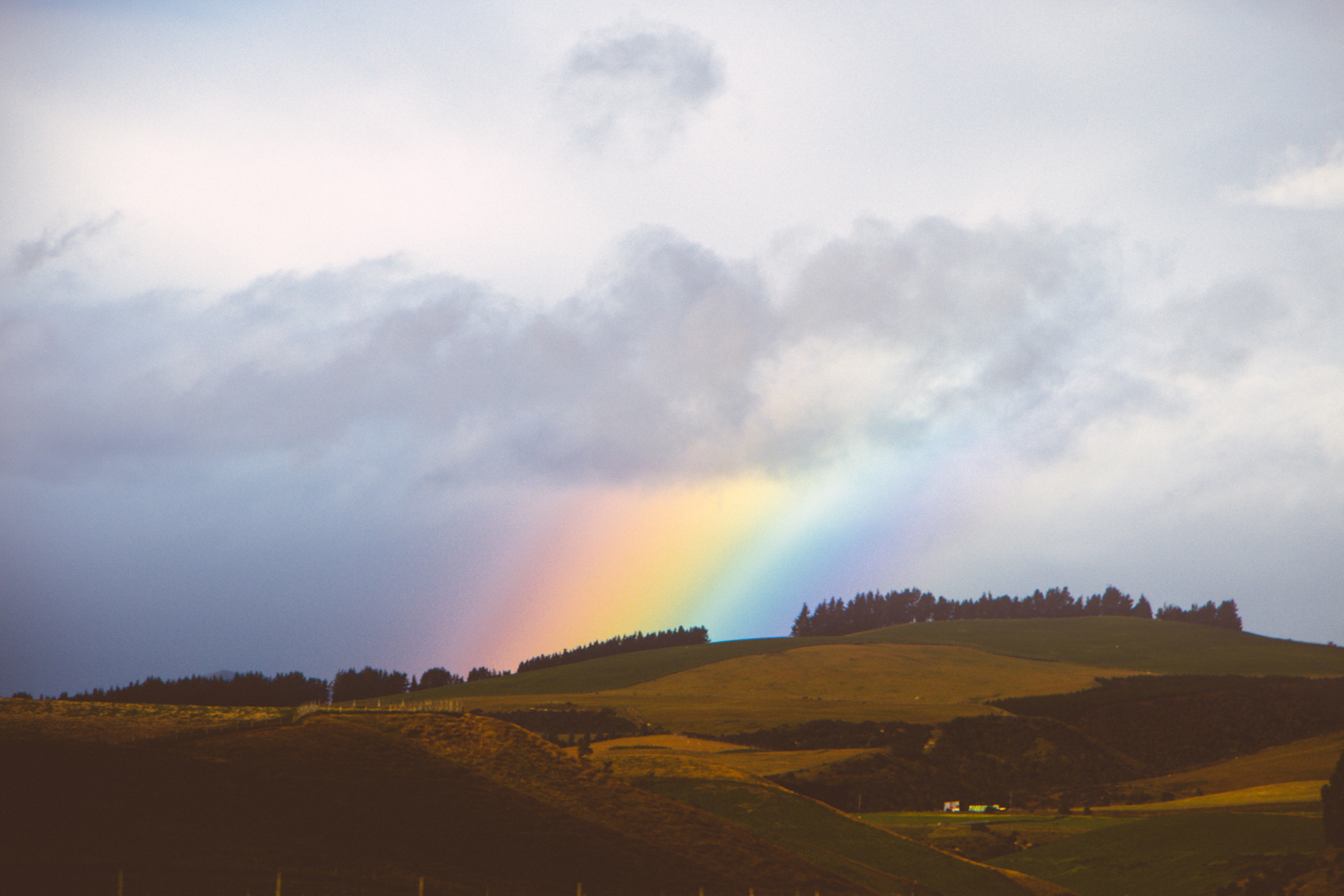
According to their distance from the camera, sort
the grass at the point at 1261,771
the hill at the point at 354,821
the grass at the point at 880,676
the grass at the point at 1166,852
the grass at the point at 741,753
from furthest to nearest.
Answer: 1. the grass at the point at 880,676
2. the grass at the point at 1261,771
3. the grass at the point at 741,753
4. the grass at the point at 1166,852
5. the hill at the point at 354,821

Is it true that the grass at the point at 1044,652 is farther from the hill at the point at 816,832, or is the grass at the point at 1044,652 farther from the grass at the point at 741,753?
the hill at the point at 816,832

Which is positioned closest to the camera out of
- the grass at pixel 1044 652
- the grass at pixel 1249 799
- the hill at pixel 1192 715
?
the grass at pixel 1249 799

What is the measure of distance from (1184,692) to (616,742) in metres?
75.7

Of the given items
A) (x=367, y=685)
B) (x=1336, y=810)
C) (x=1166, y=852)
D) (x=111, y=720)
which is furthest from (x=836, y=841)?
(x=367, y=685)

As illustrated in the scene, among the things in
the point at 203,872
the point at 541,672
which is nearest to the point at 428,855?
the point at 203,872

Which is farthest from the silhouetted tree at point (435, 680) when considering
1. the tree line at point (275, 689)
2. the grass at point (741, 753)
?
the grass at point (741, 753)

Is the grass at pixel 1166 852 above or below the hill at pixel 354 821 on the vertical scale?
below

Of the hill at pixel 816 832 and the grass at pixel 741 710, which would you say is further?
the grass at pixel 741 710

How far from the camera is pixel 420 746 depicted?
42.2m

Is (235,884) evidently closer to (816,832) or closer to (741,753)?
(816,832)

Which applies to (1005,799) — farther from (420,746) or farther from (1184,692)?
(420,746)

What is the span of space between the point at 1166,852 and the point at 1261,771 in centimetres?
4883

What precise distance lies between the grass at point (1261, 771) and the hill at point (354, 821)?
198 feet

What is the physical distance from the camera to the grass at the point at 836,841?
41.4 metres
